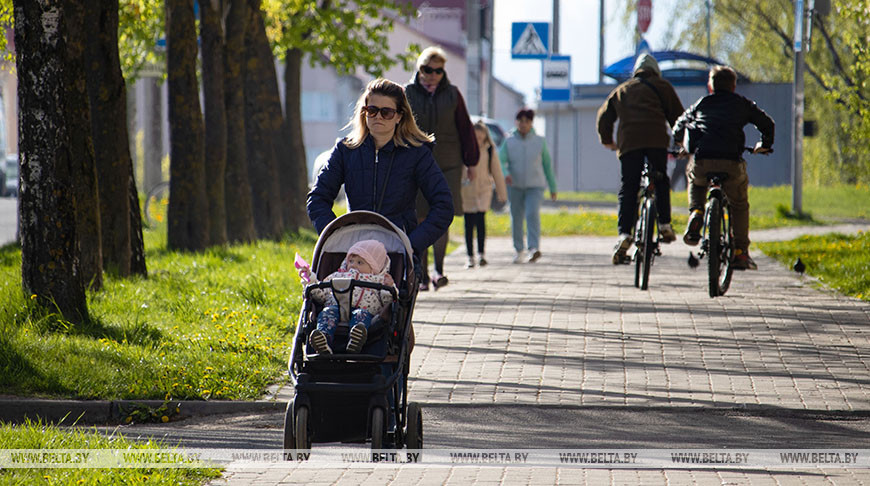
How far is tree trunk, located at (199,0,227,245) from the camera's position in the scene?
1673 centimetres

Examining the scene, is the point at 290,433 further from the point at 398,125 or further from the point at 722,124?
the point at 722,124

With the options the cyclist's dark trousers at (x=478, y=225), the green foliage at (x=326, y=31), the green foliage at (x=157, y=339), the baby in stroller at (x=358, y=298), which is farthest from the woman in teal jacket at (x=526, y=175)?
the baby in stroller at (x=358, y=298)

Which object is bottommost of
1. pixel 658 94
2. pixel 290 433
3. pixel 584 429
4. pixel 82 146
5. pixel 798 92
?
pixel 584 429

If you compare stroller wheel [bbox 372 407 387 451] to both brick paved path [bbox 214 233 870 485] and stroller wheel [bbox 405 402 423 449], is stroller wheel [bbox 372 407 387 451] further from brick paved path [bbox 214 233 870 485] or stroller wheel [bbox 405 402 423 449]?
stroller wheel [bbox 405 402 423 449]

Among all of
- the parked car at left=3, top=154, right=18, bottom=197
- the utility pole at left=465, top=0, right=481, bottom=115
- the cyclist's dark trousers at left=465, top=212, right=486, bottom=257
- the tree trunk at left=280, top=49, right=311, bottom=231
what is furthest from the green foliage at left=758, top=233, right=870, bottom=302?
the parked car at left=3, top=154, right=18, bottom=197

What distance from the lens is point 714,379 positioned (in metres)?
8.19

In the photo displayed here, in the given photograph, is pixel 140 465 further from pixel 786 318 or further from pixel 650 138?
pixel 650 138

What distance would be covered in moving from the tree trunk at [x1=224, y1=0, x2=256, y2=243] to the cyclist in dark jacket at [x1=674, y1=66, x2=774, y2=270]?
752 cm

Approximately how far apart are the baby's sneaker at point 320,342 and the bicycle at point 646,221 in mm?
7157

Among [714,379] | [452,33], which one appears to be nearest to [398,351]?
[714,379]

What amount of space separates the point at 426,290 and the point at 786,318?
3636 millimetres

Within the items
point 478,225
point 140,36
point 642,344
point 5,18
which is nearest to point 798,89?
point 478,225

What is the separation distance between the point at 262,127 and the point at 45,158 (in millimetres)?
10062

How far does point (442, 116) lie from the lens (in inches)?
459
